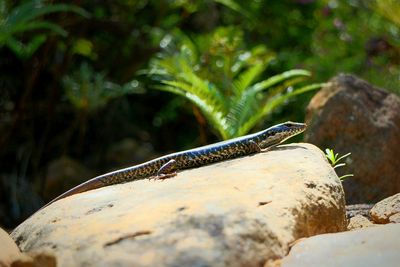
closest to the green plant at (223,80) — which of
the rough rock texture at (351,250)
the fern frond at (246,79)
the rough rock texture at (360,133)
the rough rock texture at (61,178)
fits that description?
the fern frond at (246,79)

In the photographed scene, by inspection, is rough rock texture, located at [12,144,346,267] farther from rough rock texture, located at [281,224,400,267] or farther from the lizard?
the lizard

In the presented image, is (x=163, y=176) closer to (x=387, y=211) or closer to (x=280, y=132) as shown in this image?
(x=280, y=132)

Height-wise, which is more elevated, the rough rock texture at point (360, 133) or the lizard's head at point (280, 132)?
the lizard's head at point (280, 132)

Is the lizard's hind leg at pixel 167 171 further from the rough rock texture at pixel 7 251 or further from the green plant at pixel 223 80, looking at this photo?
the green plant at pixel 223 80

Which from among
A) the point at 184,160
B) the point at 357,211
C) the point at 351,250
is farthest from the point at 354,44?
the point at 351,250

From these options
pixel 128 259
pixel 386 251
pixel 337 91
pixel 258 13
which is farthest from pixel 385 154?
pixel 258 13

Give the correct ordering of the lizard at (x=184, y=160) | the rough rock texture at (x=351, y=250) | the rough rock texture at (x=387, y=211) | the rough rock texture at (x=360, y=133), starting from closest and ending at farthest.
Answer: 1. the rough rock texture at (x=351, y=250)
2. the rough rock texture at (x=387, y=211)
3. the lizard at (x=184, y=160)
4. the rough rock texture at (x=360, y=133)

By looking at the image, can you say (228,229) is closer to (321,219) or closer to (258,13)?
(321,219)
